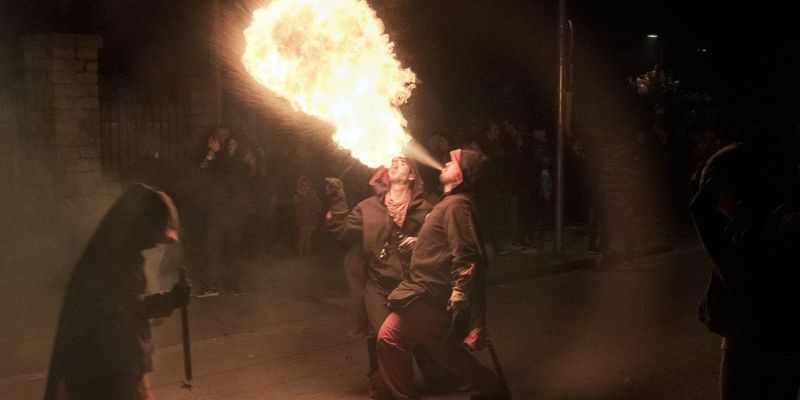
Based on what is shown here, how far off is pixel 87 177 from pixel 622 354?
6.95 meters

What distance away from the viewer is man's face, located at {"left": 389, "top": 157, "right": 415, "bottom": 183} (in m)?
6.35

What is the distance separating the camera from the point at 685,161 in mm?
18438

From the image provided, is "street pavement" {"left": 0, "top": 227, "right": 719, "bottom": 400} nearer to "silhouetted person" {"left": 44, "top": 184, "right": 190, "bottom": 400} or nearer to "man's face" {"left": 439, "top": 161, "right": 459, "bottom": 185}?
"man's face" {"left": 439, "top": 161, "right": 459, "bottom": 185}

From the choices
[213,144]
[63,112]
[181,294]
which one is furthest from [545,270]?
[181,294]

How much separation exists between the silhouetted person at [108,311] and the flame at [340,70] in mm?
2371

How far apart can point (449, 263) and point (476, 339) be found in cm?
48

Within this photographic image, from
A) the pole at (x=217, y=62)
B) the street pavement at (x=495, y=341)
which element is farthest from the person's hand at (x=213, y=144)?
the pole at (x=217, y=62)

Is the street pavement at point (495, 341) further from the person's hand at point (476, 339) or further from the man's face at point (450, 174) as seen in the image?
the man's face at point (450, 174)

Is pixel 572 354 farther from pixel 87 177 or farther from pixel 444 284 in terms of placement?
pixel 87 177

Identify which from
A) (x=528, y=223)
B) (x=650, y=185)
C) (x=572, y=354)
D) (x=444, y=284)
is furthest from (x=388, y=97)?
(x=650, y=185)

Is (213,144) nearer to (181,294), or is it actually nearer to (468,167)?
(468,167)

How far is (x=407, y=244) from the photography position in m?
6.30

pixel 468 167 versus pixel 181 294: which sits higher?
pixel 468 167

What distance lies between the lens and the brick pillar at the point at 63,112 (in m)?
11.7
